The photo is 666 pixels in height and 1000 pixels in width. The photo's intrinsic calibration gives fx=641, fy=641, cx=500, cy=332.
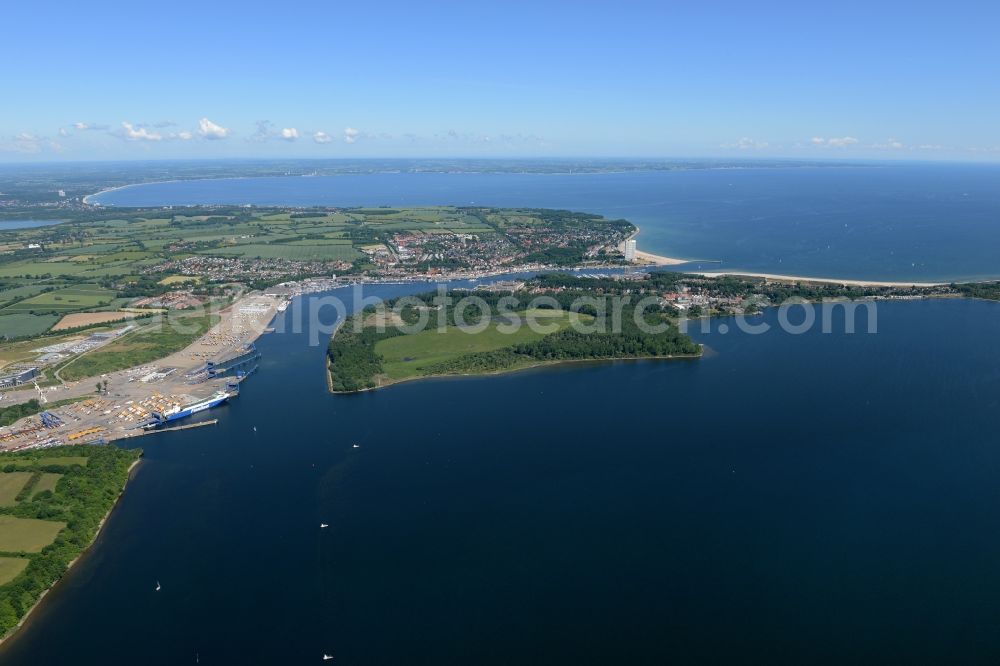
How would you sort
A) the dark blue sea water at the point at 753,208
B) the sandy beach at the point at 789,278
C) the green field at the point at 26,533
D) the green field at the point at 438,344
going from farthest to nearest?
the dark blue sea water at the point at 753,208, the sandy beach at the point at 789,278, the green field at the point at 438,344, the green field at the point at 26,533

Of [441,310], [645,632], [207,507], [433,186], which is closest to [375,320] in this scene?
[441,310]

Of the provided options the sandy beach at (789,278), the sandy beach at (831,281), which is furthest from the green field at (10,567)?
the sandy beach at (831,281)

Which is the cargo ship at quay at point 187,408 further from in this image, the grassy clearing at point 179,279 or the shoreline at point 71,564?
the grassy clearing at point 179,279

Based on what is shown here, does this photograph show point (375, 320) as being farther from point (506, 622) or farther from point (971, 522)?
point (971, 522)

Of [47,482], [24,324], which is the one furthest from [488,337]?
[24,324]

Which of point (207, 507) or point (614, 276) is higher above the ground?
point (614, 276)

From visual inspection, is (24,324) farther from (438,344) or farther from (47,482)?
(438,344)

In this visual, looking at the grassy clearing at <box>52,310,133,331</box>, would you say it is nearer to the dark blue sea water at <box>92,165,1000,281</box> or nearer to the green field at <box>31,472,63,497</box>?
the green field at <box>31,472,63,497</box>
